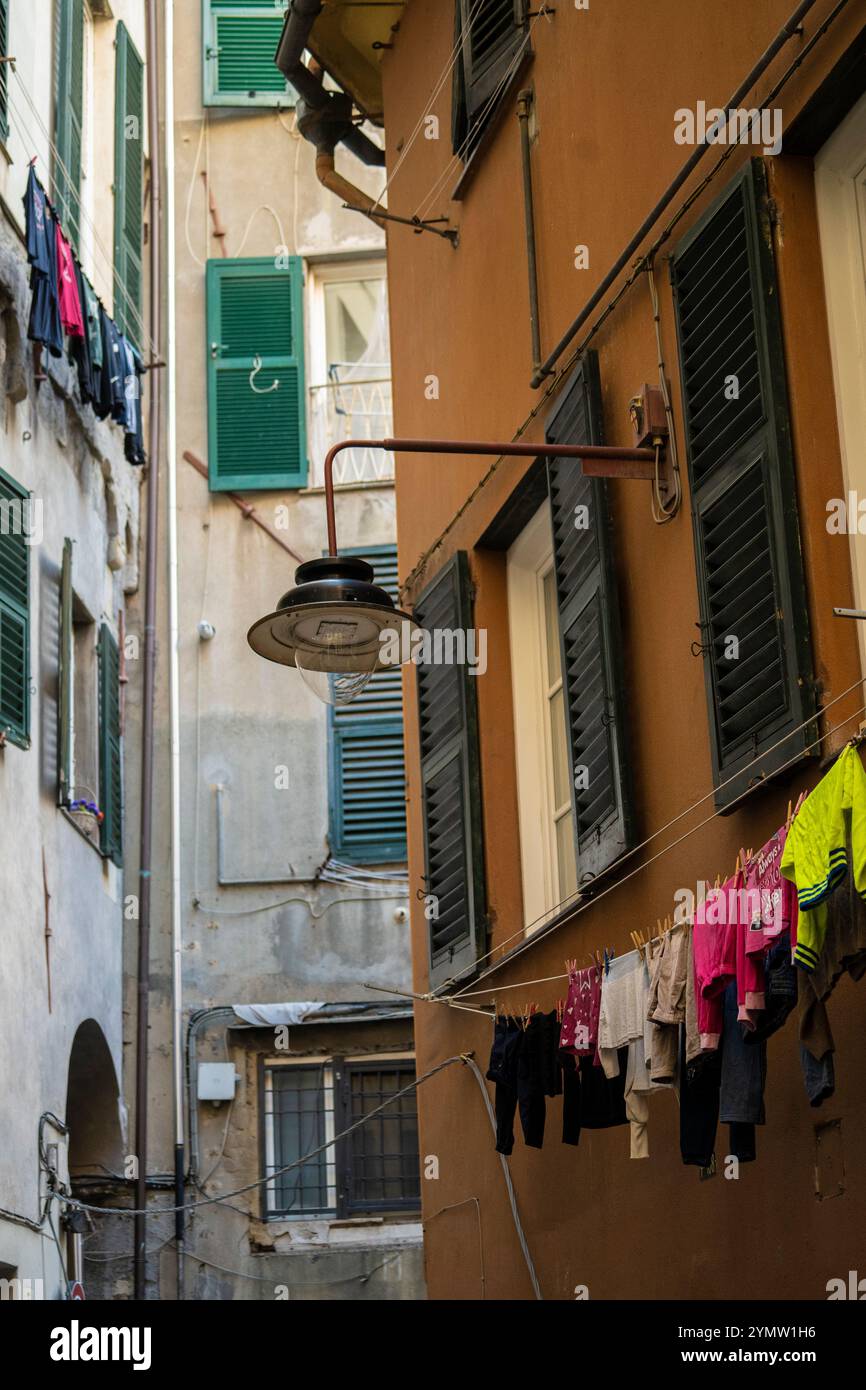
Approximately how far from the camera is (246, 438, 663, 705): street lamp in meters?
6.51

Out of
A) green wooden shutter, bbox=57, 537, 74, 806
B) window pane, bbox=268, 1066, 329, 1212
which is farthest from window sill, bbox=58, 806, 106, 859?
window pane, bbox=268, 1066, 329, 1212

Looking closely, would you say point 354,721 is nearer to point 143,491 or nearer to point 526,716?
point 143,491

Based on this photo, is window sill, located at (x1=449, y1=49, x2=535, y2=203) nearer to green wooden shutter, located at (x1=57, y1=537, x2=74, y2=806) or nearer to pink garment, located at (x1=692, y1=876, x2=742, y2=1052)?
pink garment, located at (x1=692, y1=876, x2=742, y2=1052)

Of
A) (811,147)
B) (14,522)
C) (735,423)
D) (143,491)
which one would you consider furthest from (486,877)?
(143,491)

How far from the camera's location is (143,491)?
51.7 ft

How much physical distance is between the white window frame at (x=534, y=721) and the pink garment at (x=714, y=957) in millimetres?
2734

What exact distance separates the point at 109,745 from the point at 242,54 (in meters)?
6.52

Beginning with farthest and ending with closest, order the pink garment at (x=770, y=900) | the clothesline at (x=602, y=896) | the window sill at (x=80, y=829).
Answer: the window sill at (x=80, y=829) → the clothesline at (x=602, y=896) → the pink garment at (x=770, y=900)

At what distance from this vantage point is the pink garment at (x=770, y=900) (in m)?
4.75

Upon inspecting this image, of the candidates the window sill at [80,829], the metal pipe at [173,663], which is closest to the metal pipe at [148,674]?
the metal pipe at [173,663]

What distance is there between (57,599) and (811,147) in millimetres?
8044

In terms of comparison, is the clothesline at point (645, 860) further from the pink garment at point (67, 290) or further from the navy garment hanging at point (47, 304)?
the pink garment at point (67, 290)

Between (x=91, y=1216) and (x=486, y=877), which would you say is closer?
(x=486, y=877)

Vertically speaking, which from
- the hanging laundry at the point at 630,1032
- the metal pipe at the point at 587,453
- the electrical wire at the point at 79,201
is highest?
the electrical wire at the point at 79,201
